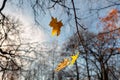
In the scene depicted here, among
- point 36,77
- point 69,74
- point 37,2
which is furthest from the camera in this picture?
point 36,77

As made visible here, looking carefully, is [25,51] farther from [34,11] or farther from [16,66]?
[34,11]

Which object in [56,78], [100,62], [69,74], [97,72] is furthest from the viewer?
[56,78]

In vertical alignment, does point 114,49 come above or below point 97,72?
above

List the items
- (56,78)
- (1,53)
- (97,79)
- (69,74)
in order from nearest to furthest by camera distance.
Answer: (1,53) → (97,79) → (69,74) → (56,78)

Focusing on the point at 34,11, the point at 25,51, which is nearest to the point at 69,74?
the point at 25,51

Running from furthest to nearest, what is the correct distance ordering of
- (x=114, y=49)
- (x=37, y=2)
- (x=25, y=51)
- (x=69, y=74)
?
1. (x=69, y=74)
2. (x=114, y=49)
3. (x=25, y=51)
4. (x=37, y=2)

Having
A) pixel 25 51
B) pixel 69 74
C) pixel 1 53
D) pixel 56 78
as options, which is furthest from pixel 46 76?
pixel 1 53

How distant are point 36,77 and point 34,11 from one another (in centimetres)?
3671

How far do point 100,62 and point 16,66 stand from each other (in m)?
10.8

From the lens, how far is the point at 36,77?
135 ft

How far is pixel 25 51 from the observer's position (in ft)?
Result: 40.1

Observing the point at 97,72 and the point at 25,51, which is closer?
the point at 25,51

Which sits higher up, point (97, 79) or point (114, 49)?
point (114, 49)

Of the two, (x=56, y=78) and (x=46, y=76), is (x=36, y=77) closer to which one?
(x=46, y=76)
